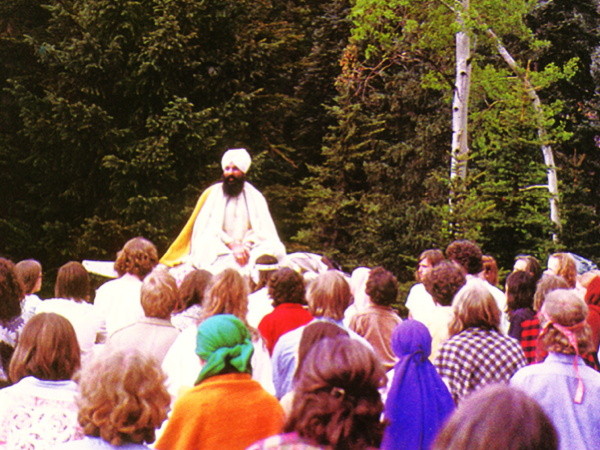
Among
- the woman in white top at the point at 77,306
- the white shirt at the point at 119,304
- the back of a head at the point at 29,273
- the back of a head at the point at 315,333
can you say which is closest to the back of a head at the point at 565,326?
the back of a head at the point at 315,333

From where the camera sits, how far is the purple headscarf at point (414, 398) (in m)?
5.82

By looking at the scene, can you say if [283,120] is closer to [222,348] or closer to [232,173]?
[232,173]

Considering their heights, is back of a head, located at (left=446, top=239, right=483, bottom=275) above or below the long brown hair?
below

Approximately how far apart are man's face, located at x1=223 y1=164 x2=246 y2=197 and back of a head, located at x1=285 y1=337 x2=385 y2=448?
9478 millimetres

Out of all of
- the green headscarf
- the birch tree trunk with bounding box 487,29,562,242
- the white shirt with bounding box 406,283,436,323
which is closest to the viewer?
the green headscarf

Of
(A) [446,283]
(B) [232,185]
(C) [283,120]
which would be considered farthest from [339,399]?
(C) [283,120]

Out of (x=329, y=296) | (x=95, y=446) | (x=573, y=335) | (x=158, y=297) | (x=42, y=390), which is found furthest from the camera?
(x=329, y=296)

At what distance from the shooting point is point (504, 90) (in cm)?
2600

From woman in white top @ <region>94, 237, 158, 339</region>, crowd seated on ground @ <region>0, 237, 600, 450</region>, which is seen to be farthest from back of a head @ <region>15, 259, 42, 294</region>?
woman in white top @ <region>94, 237, 158, 339</region>

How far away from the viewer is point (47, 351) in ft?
15.5

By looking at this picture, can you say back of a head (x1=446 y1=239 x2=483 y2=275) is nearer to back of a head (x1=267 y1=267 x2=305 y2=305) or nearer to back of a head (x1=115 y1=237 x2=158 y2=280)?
back of a head (x1=267 y1=267 x2=305 y2=305)

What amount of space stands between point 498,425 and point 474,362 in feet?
13.3

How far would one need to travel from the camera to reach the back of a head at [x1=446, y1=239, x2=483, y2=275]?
30.9 feet

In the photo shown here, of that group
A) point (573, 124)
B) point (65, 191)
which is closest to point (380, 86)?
point (573, 124)
